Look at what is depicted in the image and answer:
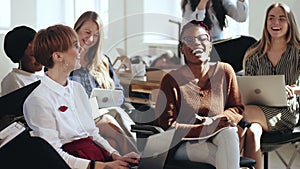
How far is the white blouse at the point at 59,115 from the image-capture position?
1966mm

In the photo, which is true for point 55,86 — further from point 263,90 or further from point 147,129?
point 263,90

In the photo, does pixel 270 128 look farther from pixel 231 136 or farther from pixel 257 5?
pixel 257 5

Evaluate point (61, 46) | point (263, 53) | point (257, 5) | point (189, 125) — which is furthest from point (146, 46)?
point (61, 46)

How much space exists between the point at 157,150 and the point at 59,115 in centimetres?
47

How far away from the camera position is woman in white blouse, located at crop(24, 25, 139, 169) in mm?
1971

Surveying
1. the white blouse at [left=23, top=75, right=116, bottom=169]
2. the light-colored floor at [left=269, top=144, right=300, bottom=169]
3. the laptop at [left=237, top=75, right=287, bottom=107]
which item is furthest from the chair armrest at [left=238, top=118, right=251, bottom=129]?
the light-colored floor at [left=269, top=144, right=300, bottom=169]

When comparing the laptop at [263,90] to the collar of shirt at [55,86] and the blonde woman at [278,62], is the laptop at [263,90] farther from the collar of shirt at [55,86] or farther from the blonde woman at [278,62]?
the collar of shirt at [55,86]

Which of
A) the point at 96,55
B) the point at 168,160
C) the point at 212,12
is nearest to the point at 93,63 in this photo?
the point at 96,55

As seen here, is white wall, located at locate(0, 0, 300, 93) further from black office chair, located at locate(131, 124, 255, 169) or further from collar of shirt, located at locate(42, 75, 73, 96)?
collar of shirt, located at locate(42, 75, 73, 96)

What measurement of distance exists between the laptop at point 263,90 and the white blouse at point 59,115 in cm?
107

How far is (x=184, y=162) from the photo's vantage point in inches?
92.2

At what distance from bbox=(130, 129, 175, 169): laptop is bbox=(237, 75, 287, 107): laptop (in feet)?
2.53

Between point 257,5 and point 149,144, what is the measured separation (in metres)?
2.63

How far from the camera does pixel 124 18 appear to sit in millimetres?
4059
